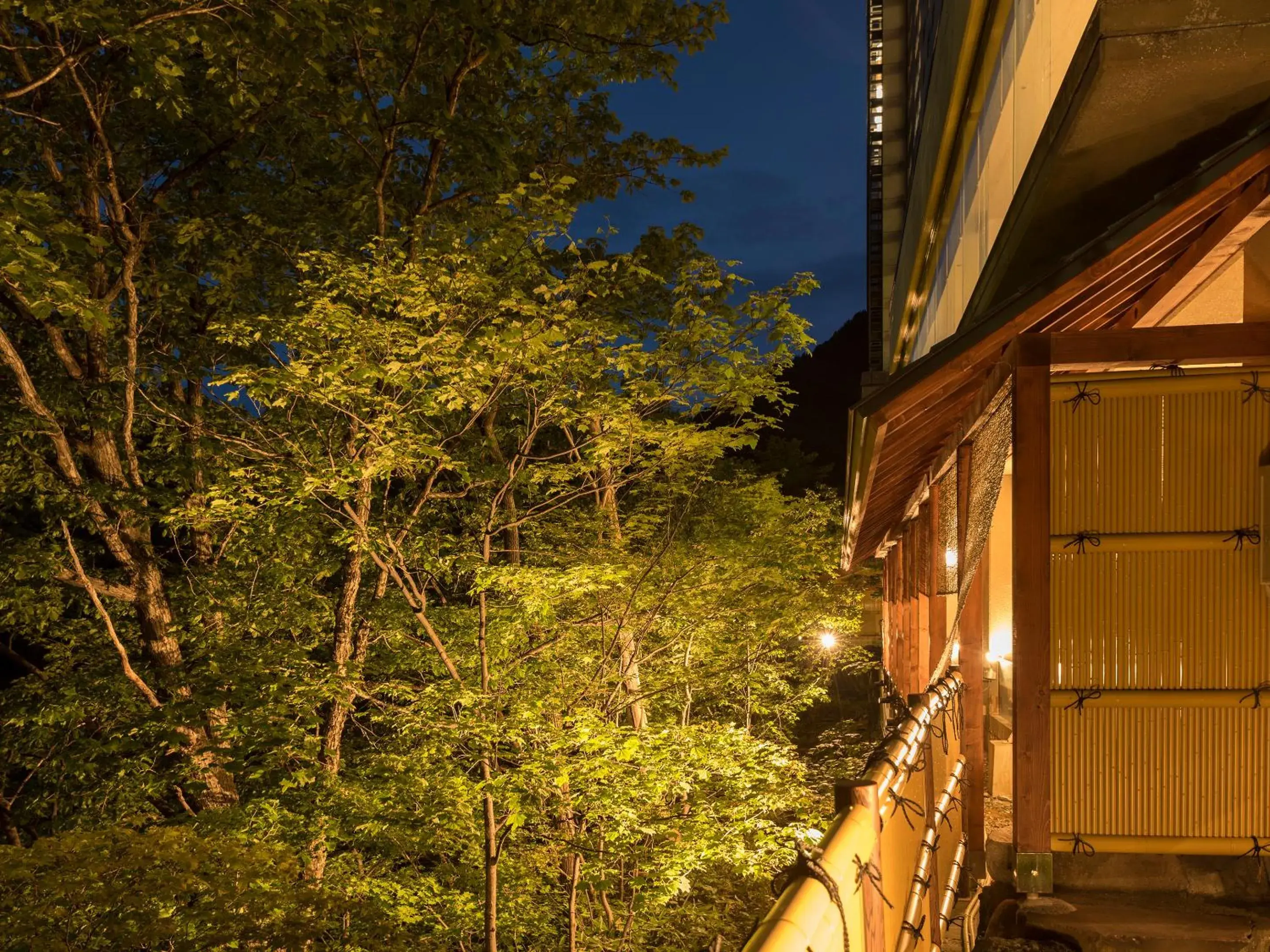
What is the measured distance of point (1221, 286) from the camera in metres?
5.17

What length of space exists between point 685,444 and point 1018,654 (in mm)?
6987

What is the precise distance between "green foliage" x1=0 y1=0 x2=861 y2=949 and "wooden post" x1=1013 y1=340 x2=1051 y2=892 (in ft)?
18.3

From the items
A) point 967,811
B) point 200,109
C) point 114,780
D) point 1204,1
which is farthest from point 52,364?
point 1204,1

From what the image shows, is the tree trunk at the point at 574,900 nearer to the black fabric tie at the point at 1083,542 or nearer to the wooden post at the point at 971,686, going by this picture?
the wooden post at the point at 971,686

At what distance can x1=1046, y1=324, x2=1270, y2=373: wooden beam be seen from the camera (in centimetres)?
384

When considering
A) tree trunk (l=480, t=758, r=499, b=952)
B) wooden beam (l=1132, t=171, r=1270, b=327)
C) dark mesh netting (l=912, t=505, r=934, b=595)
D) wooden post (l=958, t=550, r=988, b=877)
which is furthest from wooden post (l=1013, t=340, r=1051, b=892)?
tree trunk (l=480, t=758, r=499, b=952)

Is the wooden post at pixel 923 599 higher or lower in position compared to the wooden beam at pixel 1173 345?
lower

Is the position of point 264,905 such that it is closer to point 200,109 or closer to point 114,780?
point 114,780

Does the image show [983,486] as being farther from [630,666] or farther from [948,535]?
[630,666]

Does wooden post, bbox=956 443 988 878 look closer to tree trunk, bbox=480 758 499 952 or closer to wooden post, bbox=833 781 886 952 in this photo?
wooden post, bbox=833 781 886 952

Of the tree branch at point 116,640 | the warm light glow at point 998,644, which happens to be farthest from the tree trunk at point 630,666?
the tree branch at point 116,640

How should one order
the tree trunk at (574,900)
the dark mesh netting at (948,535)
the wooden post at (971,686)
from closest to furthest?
1. the wooden post at (971,686)
2. the dark mesh netting at (948,535)
3. the tree trunk at (574,900)

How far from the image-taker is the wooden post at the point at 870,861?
193cm

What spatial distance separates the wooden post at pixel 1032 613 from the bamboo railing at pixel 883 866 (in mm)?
322
